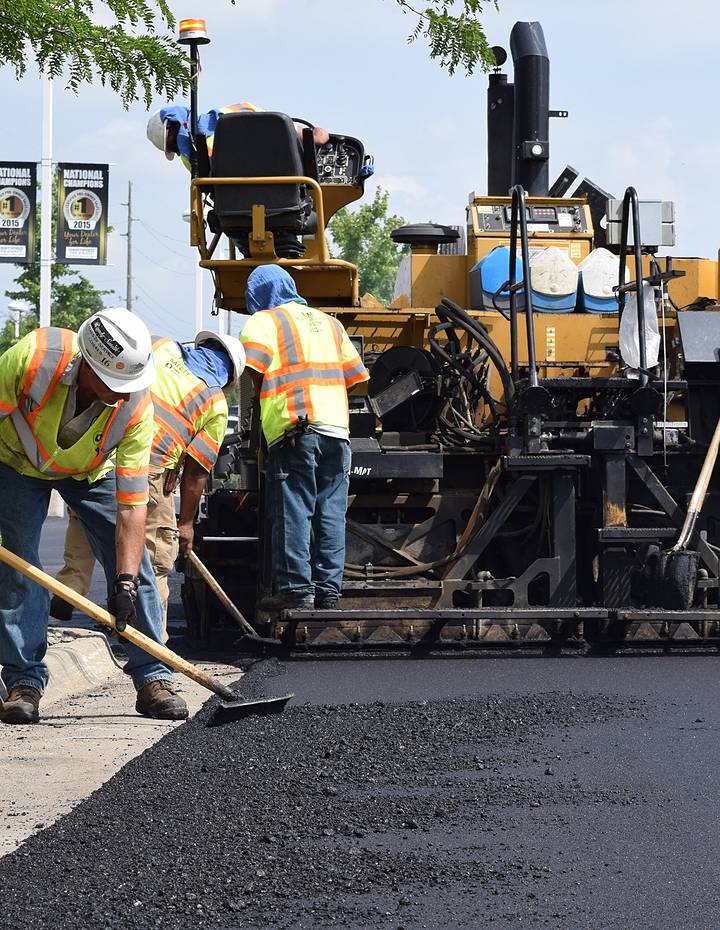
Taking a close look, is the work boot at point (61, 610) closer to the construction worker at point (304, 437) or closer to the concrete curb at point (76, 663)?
the concrete curb at point (76, 663)

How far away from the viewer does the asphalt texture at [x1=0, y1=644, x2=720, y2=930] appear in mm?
3523

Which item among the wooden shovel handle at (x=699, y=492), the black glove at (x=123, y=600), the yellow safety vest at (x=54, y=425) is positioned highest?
the yellow safety vest at (x=54, y=425)

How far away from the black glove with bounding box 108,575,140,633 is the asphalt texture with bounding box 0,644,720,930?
0.44 metres

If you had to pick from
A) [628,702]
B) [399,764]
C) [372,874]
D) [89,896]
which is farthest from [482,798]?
[628,702]

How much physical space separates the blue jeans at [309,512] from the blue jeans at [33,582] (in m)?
1.82

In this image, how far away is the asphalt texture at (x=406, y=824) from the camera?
3523 mm

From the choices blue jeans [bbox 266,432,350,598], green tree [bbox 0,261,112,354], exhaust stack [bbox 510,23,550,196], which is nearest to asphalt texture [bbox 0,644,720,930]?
blue jeans [bbox 266,432,350,598]

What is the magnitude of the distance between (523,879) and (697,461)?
532 cm

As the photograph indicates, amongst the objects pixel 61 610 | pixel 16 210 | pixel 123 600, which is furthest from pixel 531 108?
pixel 16 210

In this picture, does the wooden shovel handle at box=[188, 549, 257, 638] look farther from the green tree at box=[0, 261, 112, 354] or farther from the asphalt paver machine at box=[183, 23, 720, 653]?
the green tree at box=[0, 261, 112, 354]

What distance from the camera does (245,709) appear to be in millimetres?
5859

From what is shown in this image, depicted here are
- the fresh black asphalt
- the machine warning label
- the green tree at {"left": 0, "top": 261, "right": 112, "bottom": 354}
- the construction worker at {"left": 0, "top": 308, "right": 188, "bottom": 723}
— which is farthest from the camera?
the green tree at {"left": 0, "top": 261, "right": 112, "bottom": 354}

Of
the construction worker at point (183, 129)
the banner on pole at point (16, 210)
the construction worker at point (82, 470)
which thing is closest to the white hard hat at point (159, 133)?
the construction worker at point (183, 129)

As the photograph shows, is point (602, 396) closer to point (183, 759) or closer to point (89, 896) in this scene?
point (183, 759)
